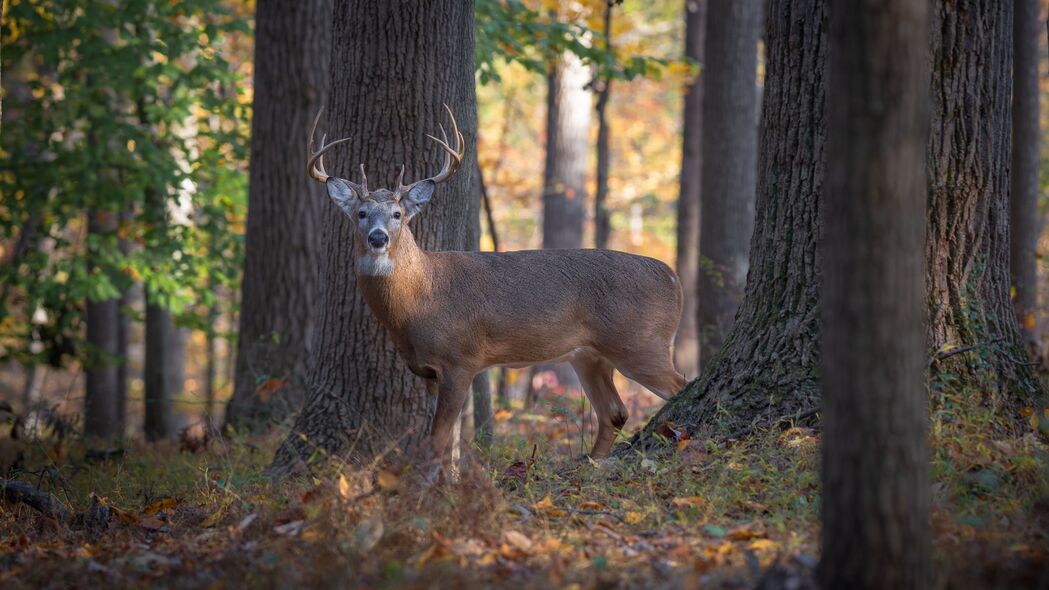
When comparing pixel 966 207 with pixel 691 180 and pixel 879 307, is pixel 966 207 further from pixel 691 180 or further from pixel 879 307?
pixel 691 180

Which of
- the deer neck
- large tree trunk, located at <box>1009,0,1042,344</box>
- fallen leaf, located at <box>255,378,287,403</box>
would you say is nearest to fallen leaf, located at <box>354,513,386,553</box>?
the deer neck

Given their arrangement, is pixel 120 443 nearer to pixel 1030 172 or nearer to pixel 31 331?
pixel 31 331

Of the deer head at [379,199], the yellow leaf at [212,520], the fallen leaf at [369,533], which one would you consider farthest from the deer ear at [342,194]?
the fallen leaf at [369,533]

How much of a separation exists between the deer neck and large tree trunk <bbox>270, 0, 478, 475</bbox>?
1.31ft

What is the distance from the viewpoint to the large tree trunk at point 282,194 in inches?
399

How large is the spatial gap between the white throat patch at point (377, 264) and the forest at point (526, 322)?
0.06 feet

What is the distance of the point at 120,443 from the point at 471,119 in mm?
4729

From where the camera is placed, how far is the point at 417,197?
6.82 m

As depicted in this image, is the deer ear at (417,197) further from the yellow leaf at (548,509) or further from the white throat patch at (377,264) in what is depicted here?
the yellow leaf at (548,509)

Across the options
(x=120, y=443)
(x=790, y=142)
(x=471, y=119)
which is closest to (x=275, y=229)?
(x=120, y=443)

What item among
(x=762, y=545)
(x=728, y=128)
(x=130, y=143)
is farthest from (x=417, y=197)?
(x=728, y=128)

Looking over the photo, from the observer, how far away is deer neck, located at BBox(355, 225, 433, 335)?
265 inches

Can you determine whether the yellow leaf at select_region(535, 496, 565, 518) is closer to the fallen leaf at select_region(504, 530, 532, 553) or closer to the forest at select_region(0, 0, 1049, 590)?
the forest at select_region(0, 0, 1049, 590)

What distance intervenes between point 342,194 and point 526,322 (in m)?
1.55
